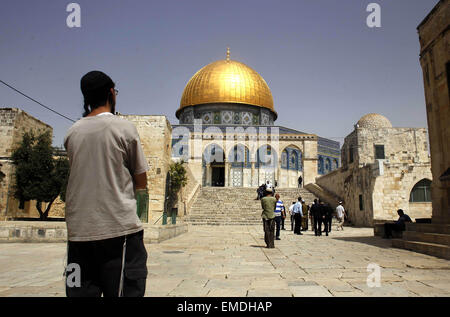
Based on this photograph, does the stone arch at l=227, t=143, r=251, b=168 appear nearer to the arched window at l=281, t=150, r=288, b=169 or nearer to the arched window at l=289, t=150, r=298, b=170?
the arched window at l=281, t=150, r=288, b=169

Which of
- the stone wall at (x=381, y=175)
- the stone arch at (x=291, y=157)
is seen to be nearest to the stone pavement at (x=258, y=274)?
the stone wall at (x=381, y=175)

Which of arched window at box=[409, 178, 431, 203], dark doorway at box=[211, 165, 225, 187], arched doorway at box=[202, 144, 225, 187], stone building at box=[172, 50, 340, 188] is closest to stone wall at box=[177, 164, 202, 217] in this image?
arched doorway at box=[202, 144, 225, 187]

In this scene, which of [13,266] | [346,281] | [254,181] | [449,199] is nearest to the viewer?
[346,281]

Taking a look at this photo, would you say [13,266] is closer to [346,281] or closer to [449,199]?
[346,281]

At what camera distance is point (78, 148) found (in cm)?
165

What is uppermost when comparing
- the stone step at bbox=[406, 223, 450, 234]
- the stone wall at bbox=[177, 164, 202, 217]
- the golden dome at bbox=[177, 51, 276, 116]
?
the golden dome at bbox=[177, 51, 276, 116]

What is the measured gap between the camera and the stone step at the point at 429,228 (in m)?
Answer: 6.80

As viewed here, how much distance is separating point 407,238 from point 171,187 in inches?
484

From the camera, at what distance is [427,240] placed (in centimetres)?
692

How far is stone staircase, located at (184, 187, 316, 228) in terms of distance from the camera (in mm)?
18027

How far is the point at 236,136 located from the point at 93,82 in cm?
3122

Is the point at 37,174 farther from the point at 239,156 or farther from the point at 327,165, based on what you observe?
the point at 327,165

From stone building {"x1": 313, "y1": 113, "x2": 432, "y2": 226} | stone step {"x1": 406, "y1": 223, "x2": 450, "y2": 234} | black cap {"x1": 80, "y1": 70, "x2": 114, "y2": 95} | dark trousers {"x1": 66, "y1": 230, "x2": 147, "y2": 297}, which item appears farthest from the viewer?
stone building {"x1": 313, "y1": 113, "x2": 432, "y2": 226}
